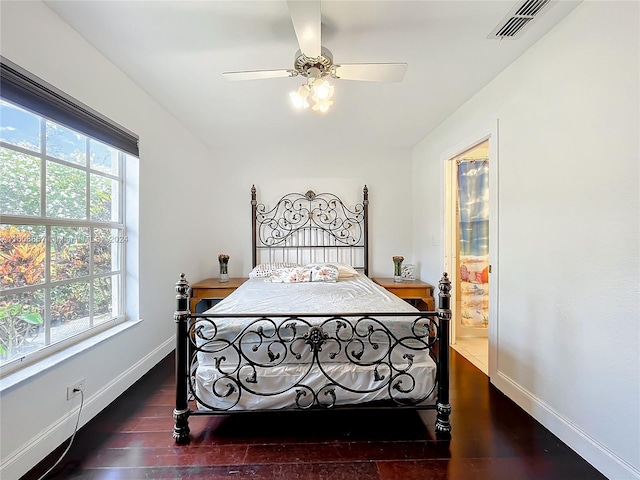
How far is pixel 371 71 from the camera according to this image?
1698 millimetres

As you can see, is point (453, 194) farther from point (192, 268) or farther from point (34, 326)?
point (34, 326)

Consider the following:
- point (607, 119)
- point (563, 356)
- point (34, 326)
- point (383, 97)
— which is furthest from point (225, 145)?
point (563, 356)

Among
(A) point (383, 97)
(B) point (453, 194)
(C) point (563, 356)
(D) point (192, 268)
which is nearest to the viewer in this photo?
(C) point (563, 356)

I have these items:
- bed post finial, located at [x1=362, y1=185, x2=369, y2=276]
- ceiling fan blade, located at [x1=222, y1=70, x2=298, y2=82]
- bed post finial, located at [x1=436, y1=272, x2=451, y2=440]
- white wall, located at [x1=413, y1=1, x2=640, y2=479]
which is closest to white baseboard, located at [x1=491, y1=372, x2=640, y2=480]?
white wall, located at [x1=413, y1=1, x2=640, y2=479]

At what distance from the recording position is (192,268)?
3430 mm

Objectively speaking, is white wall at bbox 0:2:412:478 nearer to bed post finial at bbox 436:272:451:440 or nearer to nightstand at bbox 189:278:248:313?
nightstand at bbox 189:278:248:313

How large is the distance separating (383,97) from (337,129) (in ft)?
2.73

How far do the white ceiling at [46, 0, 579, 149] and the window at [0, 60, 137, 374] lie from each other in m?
0.56

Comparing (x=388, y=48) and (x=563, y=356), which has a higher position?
(x=388, y=48)

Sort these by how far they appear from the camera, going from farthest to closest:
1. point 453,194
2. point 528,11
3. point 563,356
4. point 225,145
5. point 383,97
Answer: point 225,145 → point 453,194 → point 383,97 → point 563,356 → point 528,11

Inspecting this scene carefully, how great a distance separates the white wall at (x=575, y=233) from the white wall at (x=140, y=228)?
2.94 meters

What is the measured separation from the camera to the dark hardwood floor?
145 centimetres

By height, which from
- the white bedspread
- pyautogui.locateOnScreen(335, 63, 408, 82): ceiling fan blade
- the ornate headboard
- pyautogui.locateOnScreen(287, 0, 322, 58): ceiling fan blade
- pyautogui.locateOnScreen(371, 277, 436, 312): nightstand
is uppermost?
pyautogui.locateOnScreen(287, 0, 322, 58): ceiling fan blade

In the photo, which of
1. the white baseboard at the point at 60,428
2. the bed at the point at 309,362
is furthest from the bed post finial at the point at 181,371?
the white baseboard at the point at 60,428
